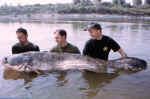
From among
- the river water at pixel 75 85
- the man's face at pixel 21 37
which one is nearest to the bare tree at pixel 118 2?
the man's face at pixel 21 37

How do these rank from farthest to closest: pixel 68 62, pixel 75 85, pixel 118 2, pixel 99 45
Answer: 1. pixel 118 2
2. pixel 99 45
3. pixel 68 62
4. pixel 75 85

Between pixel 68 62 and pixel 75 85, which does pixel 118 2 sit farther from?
pixel 75 85

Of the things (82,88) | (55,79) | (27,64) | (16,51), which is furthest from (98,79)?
(16,51)

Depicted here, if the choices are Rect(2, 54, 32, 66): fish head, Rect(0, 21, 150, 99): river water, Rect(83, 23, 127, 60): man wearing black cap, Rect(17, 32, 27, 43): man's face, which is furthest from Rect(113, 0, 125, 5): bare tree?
Rect(2, 54, 32, 66): fish head

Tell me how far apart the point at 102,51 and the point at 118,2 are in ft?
373

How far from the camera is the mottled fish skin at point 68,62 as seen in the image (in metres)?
5.18

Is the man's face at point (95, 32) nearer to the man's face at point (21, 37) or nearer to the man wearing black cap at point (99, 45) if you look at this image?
the man wearing black cap at point (99, 45)

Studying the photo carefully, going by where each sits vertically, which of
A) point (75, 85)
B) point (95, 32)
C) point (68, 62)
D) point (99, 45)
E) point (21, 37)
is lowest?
point (75, 85)

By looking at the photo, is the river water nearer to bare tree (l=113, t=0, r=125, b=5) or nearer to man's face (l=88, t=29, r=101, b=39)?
man's face (l=88, t=29, r=101, b=39)

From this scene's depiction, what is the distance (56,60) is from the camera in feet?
17.4

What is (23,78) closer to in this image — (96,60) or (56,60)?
(56,60)

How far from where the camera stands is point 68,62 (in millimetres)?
5234

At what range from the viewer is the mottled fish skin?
17.0 feet

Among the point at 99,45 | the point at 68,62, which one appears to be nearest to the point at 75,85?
the point at 68,62
